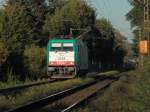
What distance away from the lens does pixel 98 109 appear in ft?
56.2

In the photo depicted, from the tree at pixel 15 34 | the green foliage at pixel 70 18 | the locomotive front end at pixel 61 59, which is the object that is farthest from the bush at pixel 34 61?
the green foliage at pixel 70 18

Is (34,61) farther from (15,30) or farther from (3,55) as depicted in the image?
(3,55)

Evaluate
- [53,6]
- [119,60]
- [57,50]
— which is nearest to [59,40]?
[57,50]

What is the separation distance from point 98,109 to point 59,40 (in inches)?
940

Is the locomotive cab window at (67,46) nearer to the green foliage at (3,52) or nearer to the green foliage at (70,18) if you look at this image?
the green foliage at (3,52)

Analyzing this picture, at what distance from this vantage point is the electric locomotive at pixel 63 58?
40062 mm

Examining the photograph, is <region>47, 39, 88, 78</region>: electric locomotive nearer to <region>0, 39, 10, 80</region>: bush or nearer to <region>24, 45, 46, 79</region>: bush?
<region>0, 39, 10, 80</region>: bush

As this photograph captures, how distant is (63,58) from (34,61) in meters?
5.45

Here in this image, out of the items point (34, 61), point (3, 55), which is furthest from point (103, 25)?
point (3, 55)

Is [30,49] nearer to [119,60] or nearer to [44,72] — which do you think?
[44,72]

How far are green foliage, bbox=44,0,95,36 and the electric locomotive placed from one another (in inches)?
1354

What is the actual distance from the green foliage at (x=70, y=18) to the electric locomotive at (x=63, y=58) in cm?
3440

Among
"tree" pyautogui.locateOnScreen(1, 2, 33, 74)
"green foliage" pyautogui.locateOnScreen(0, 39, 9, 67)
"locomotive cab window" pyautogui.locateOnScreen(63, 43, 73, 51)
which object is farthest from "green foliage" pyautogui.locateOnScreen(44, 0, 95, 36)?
"green foliage" pyautogui.locateOnScreen(0, 39, 9, 67)

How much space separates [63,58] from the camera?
4059 centimetres
